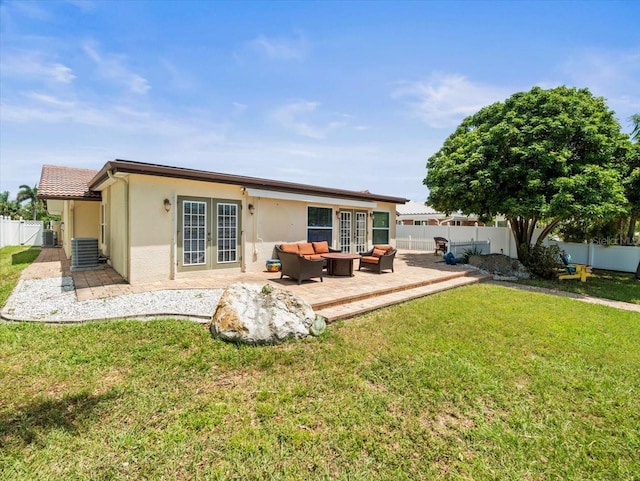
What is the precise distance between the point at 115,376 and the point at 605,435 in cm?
522

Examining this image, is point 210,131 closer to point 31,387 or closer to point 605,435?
point 31,387

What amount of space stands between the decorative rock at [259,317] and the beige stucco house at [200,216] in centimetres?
426

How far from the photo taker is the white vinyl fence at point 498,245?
46.9 ft

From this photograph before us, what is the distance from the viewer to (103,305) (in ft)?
20.4

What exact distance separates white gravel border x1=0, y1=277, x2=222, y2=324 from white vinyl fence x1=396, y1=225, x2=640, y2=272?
1135cm

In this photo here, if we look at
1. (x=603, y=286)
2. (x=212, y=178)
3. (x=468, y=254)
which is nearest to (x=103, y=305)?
(x=212, y=178)

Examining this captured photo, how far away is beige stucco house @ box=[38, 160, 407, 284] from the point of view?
8164mm

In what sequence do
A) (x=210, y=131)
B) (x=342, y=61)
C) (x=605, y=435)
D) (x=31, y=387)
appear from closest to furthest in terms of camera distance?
(x=605, y=435) → (x=31, y=387) → (x=342, y=61) → (x=210, y=131)

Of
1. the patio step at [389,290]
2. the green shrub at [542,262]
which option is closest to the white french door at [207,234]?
the patio step at [389,290]

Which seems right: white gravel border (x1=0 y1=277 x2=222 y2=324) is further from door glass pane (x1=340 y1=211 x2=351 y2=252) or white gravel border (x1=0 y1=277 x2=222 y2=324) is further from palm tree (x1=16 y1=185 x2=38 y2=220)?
palm tree (x1=16 y1=185 x2=38 y2=220)

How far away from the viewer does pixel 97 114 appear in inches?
465

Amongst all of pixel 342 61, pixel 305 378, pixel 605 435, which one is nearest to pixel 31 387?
pixel 305 378

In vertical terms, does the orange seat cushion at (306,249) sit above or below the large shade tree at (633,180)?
below

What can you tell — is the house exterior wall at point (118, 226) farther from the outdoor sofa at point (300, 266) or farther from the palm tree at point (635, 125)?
the palm tree at point (635, 125)
